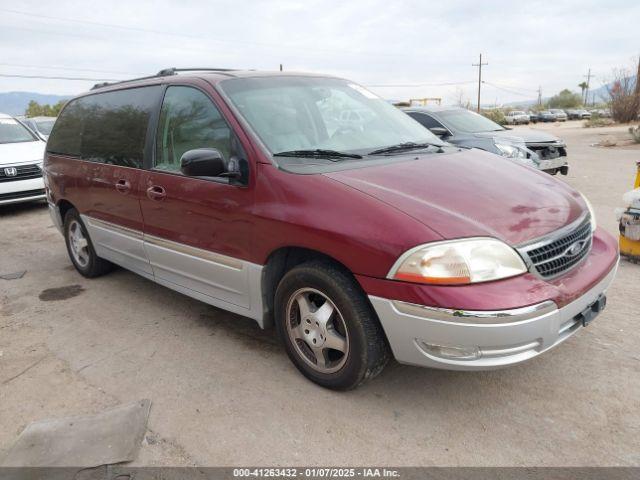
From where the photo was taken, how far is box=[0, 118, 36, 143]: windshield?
30.6ft

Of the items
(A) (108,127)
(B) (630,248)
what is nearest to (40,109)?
(A) (108,127)

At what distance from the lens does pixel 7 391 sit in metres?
3.04

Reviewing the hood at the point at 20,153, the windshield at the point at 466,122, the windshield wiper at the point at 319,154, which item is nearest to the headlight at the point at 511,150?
the windshield at the point at 466,122

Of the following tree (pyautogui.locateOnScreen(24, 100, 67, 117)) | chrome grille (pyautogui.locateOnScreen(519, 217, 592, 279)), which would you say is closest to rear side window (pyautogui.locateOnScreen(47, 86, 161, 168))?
chrome grille (pyautogui.locateOnScreen(519, 217, 592, 279))

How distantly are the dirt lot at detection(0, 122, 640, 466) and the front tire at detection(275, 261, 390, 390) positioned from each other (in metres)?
0.16

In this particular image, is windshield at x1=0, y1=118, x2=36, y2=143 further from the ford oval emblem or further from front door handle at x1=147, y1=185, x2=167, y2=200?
the ford oval emblem

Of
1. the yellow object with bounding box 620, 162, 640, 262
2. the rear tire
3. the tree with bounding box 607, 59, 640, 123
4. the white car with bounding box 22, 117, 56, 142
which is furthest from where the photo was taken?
the tree with bounding box 607, 59, 640, 123

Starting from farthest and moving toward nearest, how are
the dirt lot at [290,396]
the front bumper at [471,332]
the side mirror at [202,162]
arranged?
1. the side mirror at [202,162]
2. the dirt lot at [290,396]
3. the front bumper at [471,332]

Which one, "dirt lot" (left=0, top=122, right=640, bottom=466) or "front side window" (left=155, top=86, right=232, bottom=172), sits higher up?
"front side window" (left=155, top=86, right=232, bottom=172)

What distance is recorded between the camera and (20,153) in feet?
28.7

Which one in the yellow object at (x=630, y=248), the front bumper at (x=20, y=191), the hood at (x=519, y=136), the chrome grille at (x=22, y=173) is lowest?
the yellow object at (x=630, y=248)

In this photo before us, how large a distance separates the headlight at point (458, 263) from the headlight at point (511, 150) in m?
6.23

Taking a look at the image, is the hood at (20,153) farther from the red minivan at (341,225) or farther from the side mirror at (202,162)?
the side mirror at (202,162)

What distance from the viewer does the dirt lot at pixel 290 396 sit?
7.68ft
